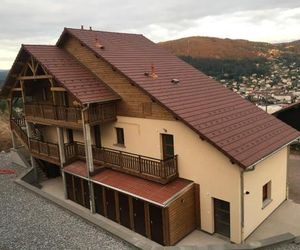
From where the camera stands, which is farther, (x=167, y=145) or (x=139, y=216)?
(x=167, y=145)

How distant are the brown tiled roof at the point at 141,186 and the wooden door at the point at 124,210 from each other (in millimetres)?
534

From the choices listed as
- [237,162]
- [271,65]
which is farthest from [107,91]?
[271,65]

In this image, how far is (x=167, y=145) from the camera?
15938 millimetres

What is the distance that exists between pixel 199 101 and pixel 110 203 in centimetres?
709

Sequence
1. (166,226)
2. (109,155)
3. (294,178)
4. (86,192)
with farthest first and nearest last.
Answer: (294,178) < (86,192) < (109,155) < (166,226)

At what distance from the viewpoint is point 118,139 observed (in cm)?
1852

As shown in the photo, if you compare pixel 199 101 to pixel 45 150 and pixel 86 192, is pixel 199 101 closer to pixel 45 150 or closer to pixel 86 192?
pixel 86 192

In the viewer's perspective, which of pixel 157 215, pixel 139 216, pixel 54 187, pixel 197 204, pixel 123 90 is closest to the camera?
pixel 157 215

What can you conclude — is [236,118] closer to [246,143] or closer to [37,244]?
[246,143]

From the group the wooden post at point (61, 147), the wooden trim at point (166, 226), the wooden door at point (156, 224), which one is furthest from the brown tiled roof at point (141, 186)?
the wooden post at point (61, 147)

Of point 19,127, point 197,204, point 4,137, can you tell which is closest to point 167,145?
point 197,204

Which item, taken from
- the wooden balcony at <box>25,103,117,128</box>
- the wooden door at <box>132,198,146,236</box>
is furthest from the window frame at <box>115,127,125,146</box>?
the wooden door at <box>132,198,146,236</box>

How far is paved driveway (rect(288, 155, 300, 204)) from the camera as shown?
61.4ft

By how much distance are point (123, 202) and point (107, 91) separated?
604 cm
